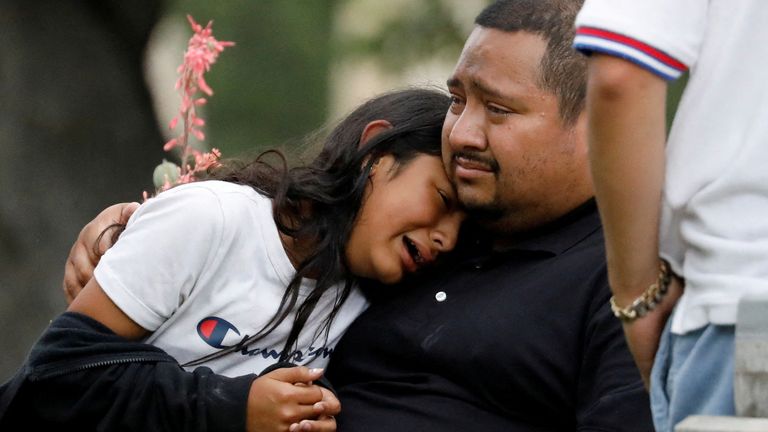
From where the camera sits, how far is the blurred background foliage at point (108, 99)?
242 inches

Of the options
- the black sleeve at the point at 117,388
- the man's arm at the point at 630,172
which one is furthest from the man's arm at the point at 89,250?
the man's arm at the point at 630,172

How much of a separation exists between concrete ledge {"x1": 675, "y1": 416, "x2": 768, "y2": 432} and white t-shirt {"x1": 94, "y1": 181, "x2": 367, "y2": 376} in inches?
52.3

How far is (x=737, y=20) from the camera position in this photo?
1638 millimetres

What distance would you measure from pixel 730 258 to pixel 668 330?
0.50ft

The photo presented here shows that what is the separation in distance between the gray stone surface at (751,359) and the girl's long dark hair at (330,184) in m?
1.30

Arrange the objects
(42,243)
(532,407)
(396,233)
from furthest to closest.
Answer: (42,243)
(396,233)
(532,407)

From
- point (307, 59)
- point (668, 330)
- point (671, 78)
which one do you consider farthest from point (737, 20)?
point (307, 59)

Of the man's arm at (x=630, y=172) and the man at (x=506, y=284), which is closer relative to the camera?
the man's arm at (x=630, y=172)

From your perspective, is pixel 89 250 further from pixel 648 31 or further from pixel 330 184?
pixel 648 31

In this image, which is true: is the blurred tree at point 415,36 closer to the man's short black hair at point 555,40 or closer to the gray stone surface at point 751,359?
the man's short black hair at point 555,40

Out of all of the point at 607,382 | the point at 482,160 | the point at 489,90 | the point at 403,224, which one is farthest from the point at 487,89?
the point at 607,382

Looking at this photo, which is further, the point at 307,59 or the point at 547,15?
the point at 307,59

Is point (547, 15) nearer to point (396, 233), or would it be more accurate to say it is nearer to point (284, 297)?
point (396, 233)

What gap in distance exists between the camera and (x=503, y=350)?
2.61m
